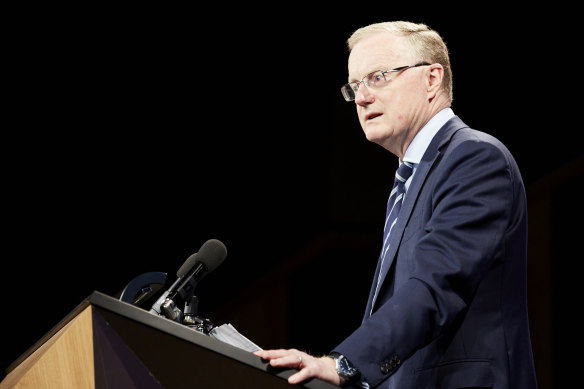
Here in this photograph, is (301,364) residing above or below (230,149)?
below

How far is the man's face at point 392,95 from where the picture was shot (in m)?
1.51

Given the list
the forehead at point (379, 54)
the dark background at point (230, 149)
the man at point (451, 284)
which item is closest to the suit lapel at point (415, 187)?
the man at point (451, 284)

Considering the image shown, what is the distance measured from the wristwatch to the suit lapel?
29 cm

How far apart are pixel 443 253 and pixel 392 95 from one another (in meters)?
0.47

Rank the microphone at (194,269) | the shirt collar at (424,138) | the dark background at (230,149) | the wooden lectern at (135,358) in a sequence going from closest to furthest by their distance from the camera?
the wooden lectern at (135,358) < the microphone at (194,269) < the shirt collar at (424,138) < the dark background at (230,149)

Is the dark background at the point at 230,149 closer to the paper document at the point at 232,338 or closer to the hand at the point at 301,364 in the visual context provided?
the paper document at the point at 232,338

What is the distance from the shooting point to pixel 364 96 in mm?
1525

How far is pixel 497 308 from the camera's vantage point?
1242mm

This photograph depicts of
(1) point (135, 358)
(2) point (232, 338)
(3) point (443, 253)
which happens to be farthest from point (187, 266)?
(3) point (443, 253)

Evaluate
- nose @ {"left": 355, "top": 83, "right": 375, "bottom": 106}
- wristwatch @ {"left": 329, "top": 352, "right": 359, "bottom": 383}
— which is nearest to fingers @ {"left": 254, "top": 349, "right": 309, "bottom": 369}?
wristwatch @ {"left": 329, "top": 352, "right": 359, "bottom": 383}

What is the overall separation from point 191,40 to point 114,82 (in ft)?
1.69

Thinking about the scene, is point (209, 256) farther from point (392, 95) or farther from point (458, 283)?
point (392, 95)

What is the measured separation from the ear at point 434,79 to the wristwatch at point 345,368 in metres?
0.72

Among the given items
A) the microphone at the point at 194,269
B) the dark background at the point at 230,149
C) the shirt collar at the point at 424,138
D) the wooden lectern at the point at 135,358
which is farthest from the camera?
the dark background at the point at 230,149
